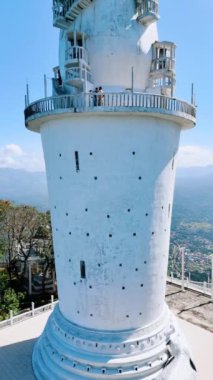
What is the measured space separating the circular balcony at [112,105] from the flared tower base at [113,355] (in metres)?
9.74

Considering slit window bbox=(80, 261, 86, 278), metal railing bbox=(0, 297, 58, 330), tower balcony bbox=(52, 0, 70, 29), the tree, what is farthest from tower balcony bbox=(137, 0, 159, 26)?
the tree

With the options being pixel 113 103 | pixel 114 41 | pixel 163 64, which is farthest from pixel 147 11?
pixel 113 103

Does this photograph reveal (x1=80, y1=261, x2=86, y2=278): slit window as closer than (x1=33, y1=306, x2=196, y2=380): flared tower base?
No

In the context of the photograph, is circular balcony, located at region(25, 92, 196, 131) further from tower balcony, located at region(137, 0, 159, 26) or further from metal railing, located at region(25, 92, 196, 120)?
tower balcony, located at region(137, 0, 159, 26)

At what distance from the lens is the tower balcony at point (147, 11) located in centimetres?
1384

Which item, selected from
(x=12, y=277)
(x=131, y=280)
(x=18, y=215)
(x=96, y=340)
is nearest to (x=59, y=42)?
(x=131, y=280)

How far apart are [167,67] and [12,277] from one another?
30450 millimetres

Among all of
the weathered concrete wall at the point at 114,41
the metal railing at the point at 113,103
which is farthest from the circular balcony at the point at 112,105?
the weathered concrete wall at the point at 114,41

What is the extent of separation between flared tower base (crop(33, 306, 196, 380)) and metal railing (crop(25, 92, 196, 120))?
32.4 ft

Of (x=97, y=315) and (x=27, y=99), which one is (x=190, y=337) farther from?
(x=27, y=99)

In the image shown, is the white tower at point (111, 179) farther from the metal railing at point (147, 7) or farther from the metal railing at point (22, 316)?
the metal railing at point (22, 316)

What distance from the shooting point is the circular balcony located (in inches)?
517

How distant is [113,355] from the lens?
47.8 ft

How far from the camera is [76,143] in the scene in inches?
553
